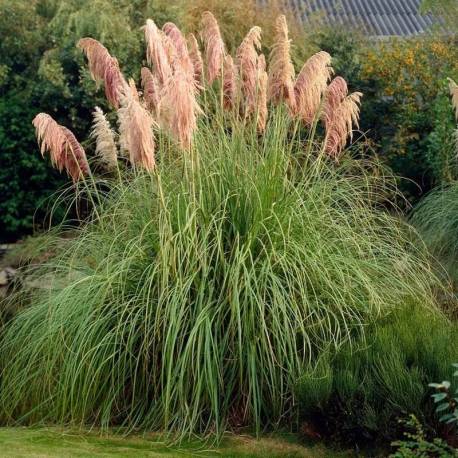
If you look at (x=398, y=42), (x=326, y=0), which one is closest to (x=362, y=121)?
(x=398, y=42)

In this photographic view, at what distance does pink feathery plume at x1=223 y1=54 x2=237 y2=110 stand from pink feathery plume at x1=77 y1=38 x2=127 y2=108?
0.92 meters

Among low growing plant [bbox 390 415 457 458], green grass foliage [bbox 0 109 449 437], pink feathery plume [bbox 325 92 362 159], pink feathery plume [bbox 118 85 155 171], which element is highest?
pink feathery plume [bbox 325 92 362 159]

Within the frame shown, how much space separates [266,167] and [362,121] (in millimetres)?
5799

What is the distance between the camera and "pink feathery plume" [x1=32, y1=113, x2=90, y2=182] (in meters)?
6.52

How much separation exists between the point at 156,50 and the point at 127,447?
2.50 meters

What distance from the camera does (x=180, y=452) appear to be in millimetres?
5609

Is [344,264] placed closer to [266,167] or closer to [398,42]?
[266,167]

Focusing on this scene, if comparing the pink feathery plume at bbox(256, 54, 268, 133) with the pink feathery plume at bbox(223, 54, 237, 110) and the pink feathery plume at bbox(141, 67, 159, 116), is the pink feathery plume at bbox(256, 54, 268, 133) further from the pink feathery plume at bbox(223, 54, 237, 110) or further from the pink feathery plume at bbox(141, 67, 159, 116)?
the pink feathery plume at bbox(141, 67, 159, 116)

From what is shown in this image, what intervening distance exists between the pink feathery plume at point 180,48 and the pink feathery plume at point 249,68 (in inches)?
17.4

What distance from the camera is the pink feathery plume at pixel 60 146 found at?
21.4 feet

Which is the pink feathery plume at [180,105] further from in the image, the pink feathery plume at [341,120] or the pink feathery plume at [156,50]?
the pink feathery plume at [341,120]

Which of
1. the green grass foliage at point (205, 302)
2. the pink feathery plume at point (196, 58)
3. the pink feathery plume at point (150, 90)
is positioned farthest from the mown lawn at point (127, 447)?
the pink feathery plume at point (196, 58)

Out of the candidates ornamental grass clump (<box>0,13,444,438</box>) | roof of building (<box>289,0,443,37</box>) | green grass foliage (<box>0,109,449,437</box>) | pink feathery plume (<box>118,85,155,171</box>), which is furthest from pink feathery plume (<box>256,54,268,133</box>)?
roof of building (<box>289,0,443,37</box>)

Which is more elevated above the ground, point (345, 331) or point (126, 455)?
point (345, 331)
